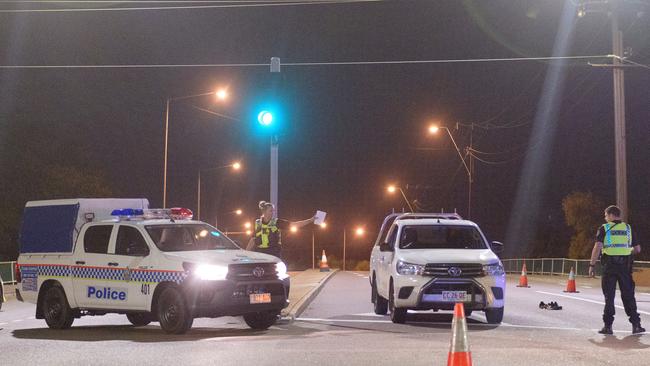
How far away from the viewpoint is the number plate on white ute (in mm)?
14172

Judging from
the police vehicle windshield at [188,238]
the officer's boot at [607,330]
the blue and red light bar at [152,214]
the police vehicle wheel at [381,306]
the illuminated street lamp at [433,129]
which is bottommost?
the police vehicle wheel at [381,306]

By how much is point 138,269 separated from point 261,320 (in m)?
2.05

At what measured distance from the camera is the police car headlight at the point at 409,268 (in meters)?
14.4

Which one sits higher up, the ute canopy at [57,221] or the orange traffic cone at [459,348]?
the ute canopy at [57,221]

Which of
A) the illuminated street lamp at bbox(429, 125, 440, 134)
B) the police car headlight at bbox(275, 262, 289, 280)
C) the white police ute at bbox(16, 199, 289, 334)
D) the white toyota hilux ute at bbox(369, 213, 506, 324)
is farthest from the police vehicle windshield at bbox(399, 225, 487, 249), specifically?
the illuminated street lamp at bbox(429, 125, 440, 134)

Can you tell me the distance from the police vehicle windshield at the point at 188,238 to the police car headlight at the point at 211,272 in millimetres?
1057

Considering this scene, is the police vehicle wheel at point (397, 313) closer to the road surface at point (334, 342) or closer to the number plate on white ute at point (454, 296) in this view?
the road surface at point (334, 342)

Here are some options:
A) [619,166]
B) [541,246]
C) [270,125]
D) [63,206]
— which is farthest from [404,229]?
[541,246]

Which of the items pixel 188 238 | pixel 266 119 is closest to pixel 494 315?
pixel 188 238

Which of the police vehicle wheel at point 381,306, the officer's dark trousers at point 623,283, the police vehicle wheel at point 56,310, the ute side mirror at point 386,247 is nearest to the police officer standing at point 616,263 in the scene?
the officer's dark trousers at point 623,283

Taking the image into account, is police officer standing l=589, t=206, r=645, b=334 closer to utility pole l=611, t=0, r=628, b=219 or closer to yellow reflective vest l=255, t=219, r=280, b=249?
yellow reflective vest l=255, t=219, r=280, b=249

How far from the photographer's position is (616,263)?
13086 millimetres

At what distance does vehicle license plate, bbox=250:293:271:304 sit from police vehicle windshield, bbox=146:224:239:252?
4.73 ft

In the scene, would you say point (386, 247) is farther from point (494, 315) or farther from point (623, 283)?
point (623, 283)
